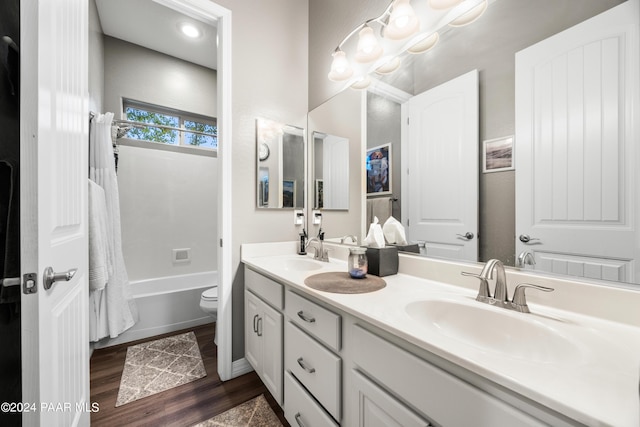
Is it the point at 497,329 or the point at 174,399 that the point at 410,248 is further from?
the point at 174,399

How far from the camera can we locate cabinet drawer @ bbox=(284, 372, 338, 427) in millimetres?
965

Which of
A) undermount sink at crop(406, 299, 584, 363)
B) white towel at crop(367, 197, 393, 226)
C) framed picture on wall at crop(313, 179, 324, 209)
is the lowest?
undermount sink at crop(406, 299, 584, 363)

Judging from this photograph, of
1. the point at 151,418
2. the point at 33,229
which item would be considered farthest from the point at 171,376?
the point at 33,229

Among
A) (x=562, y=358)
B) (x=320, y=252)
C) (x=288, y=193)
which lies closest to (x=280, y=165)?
(x=288, y=193)

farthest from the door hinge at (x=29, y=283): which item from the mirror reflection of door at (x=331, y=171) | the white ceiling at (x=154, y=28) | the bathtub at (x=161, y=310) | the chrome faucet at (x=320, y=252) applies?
the white ceiling at (x=154, y=28)

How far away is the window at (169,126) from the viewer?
2.66 m

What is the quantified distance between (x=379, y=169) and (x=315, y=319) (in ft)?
2.98

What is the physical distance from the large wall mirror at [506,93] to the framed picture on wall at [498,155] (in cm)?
1

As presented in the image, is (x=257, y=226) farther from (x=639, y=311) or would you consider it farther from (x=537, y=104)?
(x=639, y=311)

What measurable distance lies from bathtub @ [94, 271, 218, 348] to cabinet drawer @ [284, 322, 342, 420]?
1684 millimetres

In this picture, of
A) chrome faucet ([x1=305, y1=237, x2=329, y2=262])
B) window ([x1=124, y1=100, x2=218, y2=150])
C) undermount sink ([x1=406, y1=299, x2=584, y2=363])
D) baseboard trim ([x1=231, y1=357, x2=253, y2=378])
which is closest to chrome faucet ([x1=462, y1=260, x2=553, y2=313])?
undermount sink ([x1=406, y1=299, x2=584, y2=363])

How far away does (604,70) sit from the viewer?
740 millimetres

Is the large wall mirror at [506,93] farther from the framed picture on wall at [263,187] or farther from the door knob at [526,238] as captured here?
the framed picture on wall at [263,187]

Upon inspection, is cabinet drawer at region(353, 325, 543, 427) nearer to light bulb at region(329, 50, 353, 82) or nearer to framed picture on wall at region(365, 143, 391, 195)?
framed picture on wall at region(365, 143, 391, 195)
